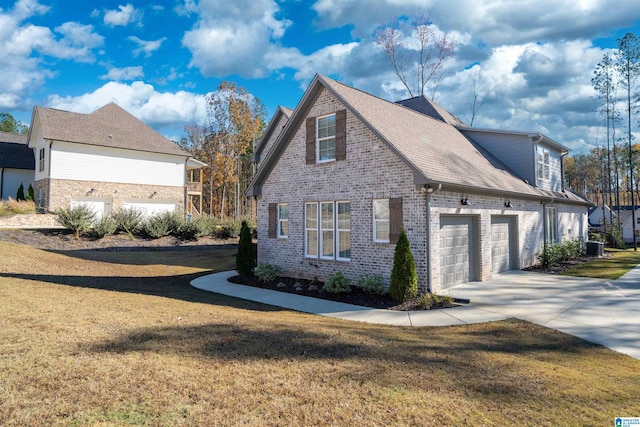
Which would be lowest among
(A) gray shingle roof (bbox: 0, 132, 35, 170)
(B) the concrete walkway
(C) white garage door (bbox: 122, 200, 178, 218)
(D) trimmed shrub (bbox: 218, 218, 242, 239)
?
(B) the concrete walkway

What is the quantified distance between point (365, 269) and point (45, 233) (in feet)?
62.1

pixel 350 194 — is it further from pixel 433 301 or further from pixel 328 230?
pixel 433 301

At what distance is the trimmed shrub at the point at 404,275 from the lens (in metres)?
9.72

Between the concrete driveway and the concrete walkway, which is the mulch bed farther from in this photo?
the concrete driveway

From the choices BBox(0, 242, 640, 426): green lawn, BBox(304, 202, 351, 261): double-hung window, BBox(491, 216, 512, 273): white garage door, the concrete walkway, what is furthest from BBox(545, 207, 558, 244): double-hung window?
BBox(0, 242, 640, 426): green lawn

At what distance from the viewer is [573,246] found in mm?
18531

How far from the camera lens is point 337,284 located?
1110 centimetres

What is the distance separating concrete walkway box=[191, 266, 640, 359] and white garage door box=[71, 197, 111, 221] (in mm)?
17892

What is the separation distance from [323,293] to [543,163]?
43.2 feet

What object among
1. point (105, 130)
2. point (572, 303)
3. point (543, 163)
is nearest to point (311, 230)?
point (572, 303)

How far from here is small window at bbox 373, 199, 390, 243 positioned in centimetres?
1101

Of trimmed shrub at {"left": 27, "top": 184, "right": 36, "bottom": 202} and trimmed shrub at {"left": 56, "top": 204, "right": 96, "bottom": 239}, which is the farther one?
trimmed shrub at {"left": 27, "top": 184, "right": 36, "bottom": 202}

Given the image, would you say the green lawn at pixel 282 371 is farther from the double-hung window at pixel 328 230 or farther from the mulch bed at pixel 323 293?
the double-hung window at pixel 328 230

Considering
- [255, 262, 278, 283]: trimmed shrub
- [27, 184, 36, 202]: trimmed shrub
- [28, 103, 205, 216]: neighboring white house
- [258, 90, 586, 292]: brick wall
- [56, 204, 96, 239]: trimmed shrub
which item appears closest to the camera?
[258, 90, 586, 292]: brick wall
